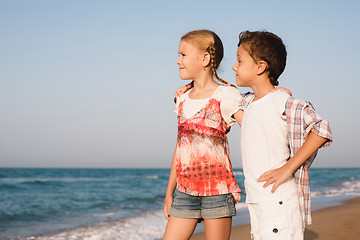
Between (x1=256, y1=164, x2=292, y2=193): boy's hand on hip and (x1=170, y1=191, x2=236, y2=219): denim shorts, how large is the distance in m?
0.48

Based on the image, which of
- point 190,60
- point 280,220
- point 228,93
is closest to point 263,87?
point 228,93

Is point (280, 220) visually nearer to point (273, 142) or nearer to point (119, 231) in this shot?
point (273, 142)

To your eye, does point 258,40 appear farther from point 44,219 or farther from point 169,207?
point 44,219

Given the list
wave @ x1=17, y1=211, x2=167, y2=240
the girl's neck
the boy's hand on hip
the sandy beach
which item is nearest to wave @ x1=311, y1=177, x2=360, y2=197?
the sandy beach

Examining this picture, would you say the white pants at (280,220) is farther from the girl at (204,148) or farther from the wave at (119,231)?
the wave at (119,231)

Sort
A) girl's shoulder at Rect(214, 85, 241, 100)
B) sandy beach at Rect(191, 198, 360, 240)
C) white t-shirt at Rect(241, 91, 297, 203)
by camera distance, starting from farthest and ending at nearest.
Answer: sandy beach at Rect(191, 198, 360, 240) → girl's shoulder at Rect(214, 85, 241, 100) → white t-shirt at Rect(241, 91, 297, 203)

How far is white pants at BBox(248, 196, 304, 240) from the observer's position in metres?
2.04

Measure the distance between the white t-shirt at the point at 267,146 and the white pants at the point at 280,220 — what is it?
0.13 ft

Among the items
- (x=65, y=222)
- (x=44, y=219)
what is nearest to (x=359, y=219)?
(x=65, y=222)

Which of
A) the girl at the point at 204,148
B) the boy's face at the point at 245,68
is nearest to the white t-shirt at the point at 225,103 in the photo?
the girl at the point at 204,148

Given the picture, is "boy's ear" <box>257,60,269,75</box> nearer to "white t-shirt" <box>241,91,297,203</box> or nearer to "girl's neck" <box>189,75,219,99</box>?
"white t-shirt" <box>241,91,297,203</box>

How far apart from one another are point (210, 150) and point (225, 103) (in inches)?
13.3

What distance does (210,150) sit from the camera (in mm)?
2602

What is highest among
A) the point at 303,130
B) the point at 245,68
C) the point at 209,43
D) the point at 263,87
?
the point at 209,43
